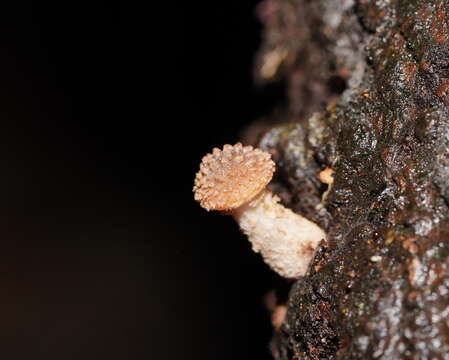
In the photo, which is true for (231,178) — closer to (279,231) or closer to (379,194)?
(279,231)

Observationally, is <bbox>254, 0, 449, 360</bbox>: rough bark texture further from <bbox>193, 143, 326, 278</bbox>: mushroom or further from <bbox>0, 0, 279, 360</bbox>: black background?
<bbox>0, 0, 279, 360</bbox>: black background

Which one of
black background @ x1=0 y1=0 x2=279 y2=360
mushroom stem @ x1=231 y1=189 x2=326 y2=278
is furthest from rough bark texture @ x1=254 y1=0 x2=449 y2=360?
black background @ x1=0 y1=0 x2=279 y2=360

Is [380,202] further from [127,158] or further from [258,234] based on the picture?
[127,158]

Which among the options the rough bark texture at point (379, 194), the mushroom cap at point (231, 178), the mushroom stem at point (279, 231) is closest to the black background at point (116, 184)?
the rough bark texture at point (379, 194)

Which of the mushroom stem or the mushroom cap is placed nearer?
the mushroom cap

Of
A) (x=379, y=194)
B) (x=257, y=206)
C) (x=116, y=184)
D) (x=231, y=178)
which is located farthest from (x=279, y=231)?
(x=116, y=184)

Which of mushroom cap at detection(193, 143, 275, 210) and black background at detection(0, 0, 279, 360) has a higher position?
black background at detection(0, 0, 279, 360)
